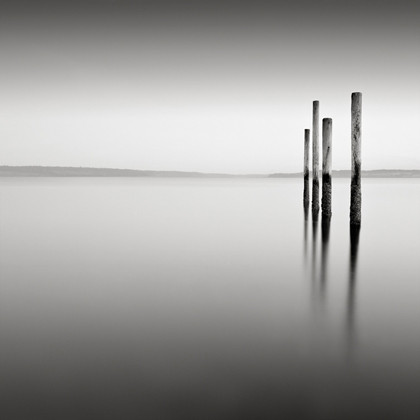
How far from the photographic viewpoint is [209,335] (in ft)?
14.0

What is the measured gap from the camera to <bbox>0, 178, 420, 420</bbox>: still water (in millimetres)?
2980

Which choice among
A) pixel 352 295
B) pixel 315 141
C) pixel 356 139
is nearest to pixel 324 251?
pixel 356 139

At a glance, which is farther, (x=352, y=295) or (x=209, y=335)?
(x=352, y=295)

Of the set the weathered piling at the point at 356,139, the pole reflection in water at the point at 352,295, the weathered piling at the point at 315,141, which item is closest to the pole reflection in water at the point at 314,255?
the pole reflection in water at the point at 352,295

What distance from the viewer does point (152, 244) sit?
1106cm

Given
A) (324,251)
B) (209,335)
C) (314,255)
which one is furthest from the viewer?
(324,251)

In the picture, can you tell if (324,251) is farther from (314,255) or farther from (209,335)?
(209,335)

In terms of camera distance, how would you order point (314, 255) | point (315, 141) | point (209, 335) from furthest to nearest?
point (315, 141) < point (314, 255) < point (209, 335)

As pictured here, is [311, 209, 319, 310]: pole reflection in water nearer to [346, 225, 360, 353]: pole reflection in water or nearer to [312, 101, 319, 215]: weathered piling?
[346, 225, 360, 353]: pole reflection in water

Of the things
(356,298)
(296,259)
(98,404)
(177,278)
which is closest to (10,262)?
(177,278)

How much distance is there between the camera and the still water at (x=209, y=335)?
2.98 m

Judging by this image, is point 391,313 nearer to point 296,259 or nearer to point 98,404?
point 98,404

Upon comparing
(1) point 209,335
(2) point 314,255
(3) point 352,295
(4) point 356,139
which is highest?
(4) point 356,139

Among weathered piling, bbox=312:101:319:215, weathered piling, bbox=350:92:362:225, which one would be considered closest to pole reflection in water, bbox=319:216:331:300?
weathered piling, bbox=350:92:362:225
